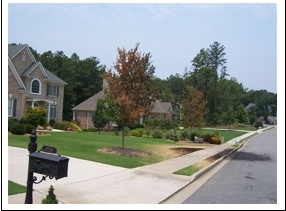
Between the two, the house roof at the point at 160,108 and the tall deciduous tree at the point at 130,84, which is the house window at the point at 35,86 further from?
the house roof at the point at 160,108

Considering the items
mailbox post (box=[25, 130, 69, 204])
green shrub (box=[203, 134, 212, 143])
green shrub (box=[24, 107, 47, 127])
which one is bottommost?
green shrub (box=[203, 134, 212, 143])

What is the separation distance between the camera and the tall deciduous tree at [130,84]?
1608 cm

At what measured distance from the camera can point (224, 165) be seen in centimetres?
1555

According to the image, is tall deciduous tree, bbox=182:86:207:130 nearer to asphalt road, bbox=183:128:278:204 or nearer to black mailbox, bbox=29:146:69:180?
asphalt road, bbox=183:128:278:204

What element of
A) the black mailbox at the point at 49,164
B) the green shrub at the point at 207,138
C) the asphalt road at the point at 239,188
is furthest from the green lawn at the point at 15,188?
the green shrub at the point at 207,138

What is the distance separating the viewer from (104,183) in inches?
368

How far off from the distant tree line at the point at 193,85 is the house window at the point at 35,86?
16758 mm

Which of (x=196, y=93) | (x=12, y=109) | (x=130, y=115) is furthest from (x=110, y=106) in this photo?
(x=12, y=109)

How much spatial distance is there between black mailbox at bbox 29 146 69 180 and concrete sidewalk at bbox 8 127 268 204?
4.31ft

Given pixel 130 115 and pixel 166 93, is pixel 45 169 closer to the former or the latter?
pixel 130 115

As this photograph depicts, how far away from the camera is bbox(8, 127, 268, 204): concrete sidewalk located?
7617mm

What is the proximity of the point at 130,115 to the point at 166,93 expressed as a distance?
62.6 m

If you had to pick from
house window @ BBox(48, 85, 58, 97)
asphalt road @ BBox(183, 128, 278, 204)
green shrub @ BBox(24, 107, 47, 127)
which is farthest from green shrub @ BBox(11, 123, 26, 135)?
house window @ BBox(48, 85, 58, 97)

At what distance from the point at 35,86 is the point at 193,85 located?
157 ft
